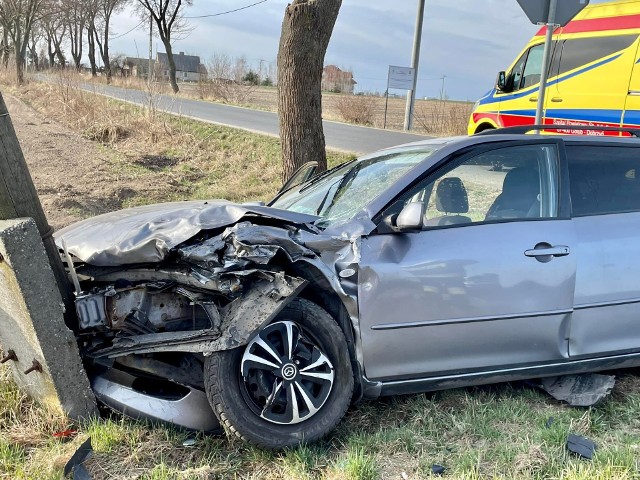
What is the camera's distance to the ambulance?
912 cm

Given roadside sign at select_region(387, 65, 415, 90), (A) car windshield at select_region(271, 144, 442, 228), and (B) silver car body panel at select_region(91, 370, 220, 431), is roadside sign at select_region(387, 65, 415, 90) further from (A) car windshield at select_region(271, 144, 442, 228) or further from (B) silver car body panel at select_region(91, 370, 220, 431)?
(B) silver car body panel at select_region(91, 370, 220, 431)

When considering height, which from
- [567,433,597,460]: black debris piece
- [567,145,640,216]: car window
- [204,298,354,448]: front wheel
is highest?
[567,145,640,216]: car window

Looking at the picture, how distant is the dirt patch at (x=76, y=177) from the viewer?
8.81 metres

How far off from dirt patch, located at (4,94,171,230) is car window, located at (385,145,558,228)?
5.84m

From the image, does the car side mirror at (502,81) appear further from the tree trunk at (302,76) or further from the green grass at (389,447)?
the green grass at (389,447)

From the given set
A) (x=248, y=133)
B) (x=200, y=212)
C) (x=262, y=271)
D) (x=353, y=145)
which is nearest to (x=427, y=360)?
(x=262, y=271)

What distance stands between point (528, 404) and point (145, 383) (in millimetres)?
2226

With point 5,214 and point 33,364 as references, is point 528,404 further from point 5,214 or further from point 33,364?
point 5,214

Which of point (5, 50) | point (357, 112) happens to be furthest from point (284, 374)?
point (5, 50)

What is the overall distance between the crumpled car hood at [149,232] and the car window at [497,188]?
78 centimetres

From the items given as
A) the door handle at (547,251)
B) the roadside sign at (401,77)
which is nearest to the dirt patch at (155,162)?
the door handle at (547,251)

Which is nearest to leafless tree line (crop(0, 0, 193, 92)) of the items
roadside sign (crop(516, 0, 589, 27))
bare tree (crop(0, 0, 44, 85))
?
bare tree (crop(0, 0, 44, 85))

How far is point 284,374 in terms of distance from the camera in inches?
111

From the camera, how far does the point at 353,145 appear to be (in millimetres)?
15156
